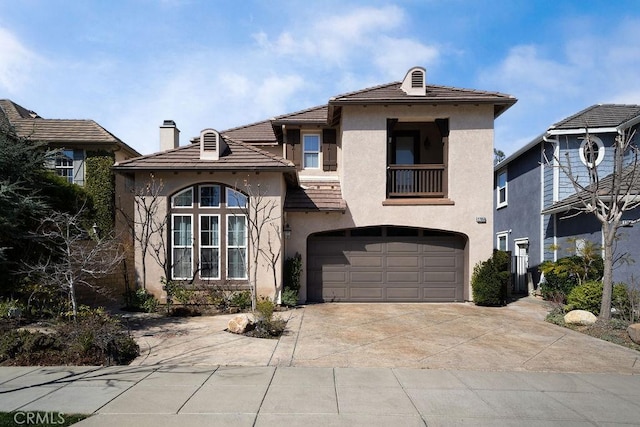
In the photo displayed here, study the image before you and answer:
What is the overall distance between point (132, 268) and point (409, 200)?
9152 mm

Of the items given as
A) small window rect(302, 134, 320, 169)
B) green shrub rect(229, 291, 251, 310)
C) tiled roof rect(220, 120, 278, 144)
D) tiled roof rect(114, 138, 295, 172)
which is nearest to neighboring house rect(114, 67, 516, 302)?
tiled roof rect(114, 138, 295, 172)

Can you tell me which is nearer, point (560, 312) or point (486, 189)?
point (560, 312)

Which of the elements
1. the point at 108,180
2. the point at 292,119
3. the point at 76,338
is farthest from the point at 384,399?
the point at 108,180

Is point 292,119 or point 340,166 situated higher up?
point 292,119

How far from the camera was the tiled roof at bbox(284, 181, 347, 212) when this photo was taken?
13.1 metres

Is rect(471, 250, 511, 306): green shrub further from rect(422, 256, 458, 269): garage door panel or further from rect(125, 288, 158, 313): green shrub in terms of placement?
rect(125, 288, 158, 313): green shrub

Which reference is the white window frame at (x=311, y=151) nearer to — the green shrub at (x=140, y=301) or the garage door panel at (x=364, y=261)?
the garage door panel at (x=364, y=261)

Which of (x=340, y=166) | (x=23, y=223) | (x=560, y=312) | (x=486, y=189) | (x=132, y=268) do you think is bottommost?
(x=560, y=312)

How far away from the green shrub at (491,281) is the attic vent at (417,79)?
6.31 m

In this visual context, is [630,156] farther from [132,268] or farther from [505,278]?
[132,268]

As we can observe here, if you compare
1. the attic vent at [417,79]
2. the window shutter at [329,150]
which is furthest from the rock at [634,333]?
the window shutter at [329,150]

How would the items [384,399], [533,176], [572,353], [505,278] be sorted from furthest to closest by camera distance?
[533,176] → [505,278] → [572,353] → [384,399]

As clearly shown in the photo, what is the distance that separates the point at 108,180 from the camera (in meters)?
15.4

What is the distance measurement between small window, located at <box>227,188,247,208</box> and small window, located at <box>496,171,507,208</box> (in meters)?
14.1
